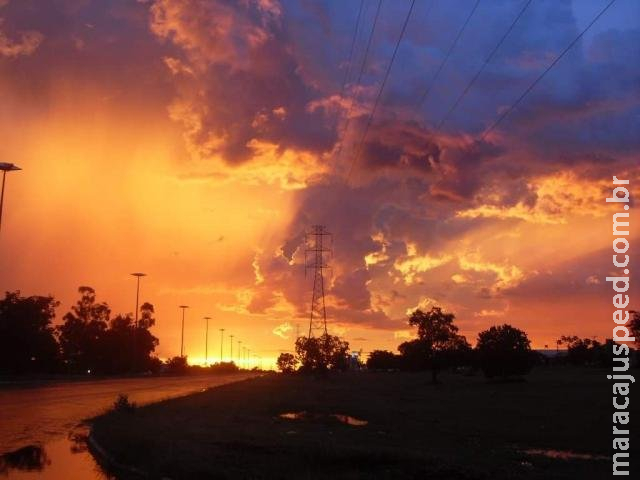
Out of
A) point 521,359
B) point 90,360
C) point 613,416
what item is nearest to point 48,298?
point 90,360

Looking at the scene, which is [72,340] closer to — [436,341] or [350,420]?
[436,341]

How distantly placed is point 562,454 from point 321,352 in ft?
359

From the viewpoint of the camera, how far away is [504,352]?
311ft

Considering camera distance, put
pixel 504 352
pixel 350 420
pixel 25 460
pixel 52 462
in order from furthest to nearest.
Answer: pixel 504 352, pixel 350 420, pixel 25 460, pixel 52 462

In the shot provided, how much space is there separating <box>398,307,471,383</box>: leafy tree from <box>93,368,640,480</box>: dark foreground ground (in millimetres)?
69172

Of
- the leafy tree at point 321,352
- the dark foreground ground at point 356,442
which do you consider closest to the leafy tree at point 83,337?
the leafy tree at point 321,352

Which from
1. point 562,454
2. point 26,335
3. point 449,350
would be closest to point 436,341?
point 449,350

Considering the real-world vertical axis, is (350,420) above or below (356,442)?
below

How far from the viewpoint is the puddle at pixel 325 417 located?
34662mm

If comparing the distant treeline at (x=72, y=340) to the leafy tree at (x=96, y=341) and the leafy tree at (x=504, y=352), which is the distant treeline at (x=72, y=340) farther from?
the leafy tree at (x=504, y=352)

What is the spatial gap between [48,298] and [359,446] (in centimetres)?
11688

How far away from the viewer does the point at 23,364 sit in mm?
120500

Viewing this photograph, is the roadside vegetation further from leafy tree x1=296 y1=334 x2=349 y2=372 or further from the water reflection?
the water reflection

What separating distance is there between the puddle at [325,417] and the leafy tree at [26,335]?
9164cm
